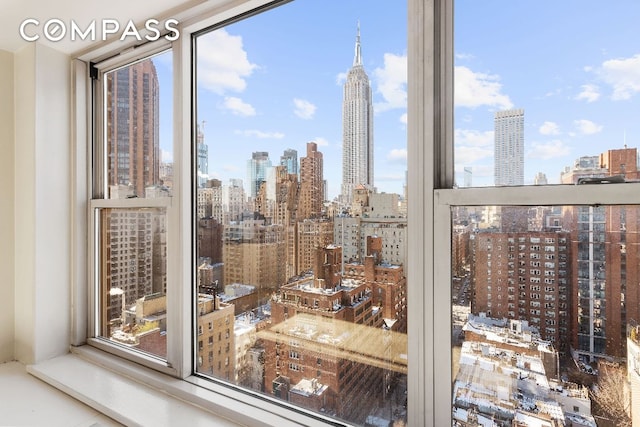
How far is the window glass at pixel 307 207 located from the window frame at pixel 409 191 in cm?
5

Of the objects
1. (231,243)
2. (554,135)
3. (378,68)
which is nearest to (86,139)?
(231,243)

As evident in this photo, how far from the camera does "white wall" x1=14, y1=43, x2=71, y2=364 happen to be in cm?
183

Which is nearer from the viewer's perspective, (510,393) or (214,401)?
(510,393)

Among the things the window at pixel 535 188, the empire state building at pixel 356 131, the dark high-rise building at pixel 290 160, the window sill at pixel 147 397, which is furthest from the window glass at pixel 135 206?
the window at pixel 535 188

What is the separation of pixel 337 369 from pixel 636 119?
1125 mm

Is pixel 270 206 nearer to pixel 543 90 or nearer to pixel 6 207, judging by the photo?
pixel 543 90

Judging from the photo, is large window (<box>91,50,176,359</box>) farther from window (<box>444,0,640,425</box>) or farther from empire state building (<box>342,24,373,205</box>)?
window (<box>444,0,640,425</box>)

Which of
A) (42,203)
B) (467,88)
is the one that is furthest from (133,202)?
(467,88)

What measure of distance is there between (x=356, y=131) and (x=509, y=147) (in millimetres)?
482

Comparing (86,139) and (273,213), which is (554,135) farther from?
(86,139)

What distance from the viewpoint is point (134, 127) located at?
6.15ft

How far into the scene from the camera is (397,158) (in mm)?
1141

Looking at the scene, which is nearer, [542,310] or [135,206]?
[542,310]

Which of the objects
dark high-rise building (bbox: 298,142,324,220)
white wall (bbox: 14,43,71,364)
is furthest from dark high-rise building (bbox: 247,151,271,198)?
white wall (bbox: 14,43,71,364)
